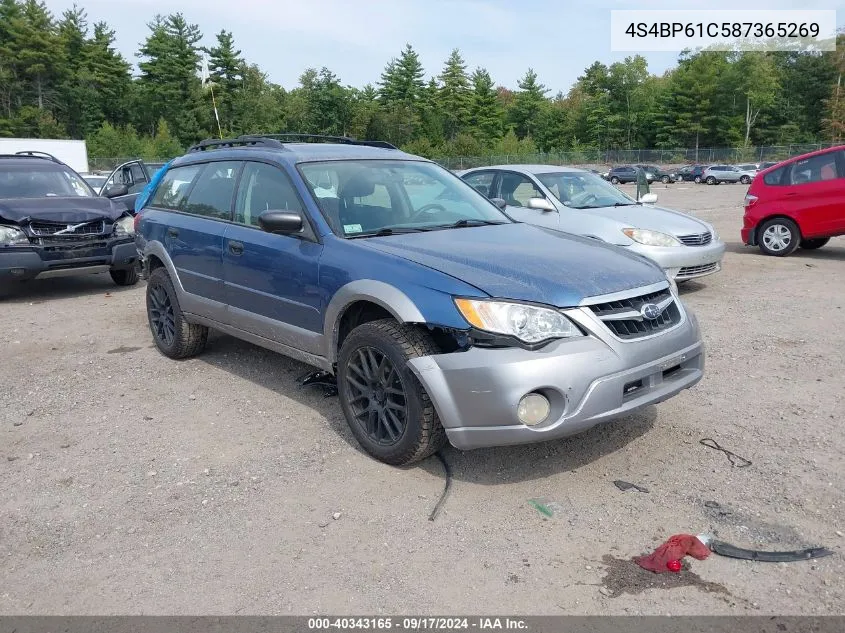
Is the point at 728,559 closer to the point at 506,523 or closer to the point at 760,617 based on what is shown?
the point at 760,617

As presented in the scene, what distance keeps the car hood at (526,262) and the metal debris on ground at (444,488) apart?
1.03m

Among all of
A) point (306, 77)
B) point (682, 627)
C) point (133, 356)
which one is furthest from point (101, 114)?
point (682, 627)

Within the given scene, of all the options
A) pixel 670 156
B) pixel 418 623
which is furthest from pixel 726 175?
pixel 418 623

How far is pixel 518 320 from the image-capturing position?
11.5 ft

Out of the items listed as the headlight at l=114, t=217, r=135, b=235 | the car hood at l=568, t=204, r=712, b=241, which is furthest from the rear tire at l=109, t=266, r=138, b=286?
the car hood at l=568, t=204, r=712, b=241

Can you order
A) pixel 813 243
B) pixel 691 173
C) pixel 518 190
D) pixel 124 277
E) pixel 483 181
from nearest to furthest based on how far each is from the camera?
pixel 518 190 < pixel 483 181 < pixel 124 277 < pixel 813 243 < pixel 691 173

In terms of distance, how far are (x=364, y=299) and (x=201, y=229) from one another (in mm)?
2061

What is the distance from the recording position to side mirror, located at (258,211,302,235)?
4363 millimetres

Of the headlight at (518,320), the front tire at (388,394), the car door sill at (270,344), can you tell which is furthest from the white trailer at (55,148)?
the headlight at (518,320)

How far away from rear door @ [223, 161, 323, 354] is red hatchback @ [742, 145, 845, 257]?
9.17 m

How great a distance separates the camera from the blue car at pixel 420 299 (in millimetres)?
3494

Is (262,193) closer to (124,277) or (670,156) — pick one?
(124,277)

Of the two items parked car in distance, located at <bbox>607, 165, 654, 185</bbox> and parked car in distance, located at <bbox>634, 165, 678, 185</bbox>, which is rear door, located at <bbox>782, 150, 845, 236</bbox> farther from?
parked car in distance, located at <bbox>634, 165, 678, 185</bbox>

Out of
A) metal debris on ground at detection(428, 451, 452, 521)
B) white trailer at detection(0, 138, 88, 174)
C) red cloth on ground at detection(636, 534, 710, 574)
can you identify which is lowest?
red cloth on ground at detection(636, 534, 710, 574)
